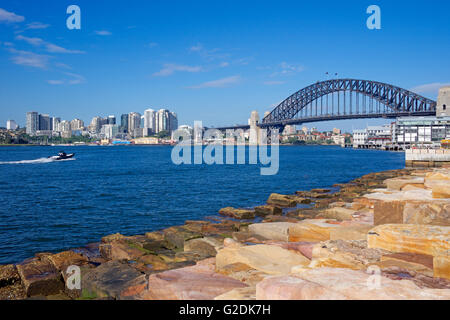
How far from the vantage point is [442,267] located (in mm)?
3627

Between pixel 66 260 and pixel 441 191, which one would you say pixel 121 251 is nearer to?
pixel 66 260

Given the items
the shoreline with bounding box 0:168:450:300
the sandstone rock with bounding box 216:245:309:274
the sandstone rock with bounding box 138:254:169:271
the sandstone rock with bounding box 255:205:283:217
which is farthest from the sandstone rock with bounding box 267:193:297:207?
the sandstone rock with bounding box 216:245:309:274

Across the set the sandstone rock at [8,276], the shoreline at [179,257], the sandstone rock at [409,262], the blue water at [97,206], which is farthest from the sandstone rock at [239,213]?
the sandstone rock at [409,262]

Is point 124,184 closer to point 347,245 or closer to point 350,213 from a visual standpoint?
point 350,213

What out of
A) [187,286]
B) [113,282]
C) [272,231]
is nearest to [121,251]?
[113,282]

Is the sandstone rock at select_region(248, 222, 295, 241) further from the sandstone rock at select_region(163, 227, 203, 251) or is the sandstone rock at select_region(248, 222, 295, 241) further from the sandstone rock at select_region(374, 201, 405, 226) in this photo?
the sandstone rock at select_region(374, 201, 405, 226)

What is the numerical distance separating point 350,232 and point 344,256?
1956 mm

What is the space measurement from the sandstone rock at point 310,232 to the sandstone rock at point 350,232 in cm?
13

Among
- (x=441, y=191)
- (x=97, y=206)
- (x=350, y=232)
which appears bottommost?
(x=97, y=206)

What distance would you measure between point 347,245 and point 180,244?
4134 mm

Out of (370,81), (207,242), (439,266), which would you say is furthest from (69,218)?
(370,81)

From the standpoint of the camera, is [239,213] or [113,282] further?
[239,213]

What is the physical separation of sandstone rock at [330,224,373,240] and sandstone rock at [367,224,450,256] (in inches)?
47.5

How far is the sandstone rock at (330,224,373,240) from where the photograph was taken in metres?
5.84
